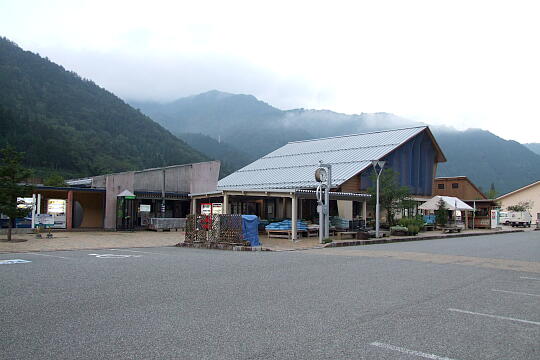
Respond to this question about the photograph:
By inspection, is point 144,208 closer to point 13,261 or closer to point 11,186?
point 11,186

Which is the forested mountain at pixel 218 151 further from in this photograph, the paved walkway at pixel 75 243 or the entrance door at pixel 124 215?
the paved walkway at pixel 75 243

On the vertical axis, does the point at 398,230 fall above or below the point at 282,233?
above

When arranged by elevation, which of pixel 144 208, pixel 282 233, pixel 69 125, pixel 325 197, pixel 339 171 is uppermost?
pixel 69 125

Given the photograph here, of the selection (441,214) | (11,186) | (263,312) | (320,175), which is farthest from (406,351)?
(441,214)

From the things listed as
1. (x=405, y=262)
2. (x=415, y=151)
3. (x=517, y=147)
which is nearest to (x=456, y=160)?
(x=517, y=147)

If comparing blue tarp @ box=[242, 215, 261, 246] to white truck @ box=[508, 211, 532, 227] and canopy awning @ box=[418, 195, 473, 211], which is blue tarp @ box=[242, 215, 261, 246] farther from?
white truck @ box=[508, 211, 532, 227]

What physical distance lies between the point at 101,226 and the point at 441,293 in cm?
2753

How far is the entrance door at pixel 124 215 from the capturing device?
29.0 metres

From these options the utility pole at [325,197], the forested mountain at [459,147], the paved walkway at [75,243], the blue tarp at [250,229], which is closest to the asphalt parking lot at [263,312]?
the paved walkway at [75,243]

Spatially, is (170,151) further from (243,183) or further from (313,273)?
(313,273)

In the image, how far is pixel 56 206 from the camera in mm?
26797

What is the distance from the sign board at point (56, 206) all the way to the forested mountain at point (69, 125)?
1483 inches

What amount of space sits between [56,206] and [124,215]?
12.7 feet

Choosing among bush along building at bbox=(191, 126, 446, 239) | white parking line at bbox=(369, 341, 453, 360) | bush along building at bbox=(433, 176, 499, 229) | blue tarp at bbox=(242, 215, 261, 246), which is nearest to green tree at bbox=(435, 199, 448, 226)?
bush along building at bbox=(191, 126, 446, 239)
